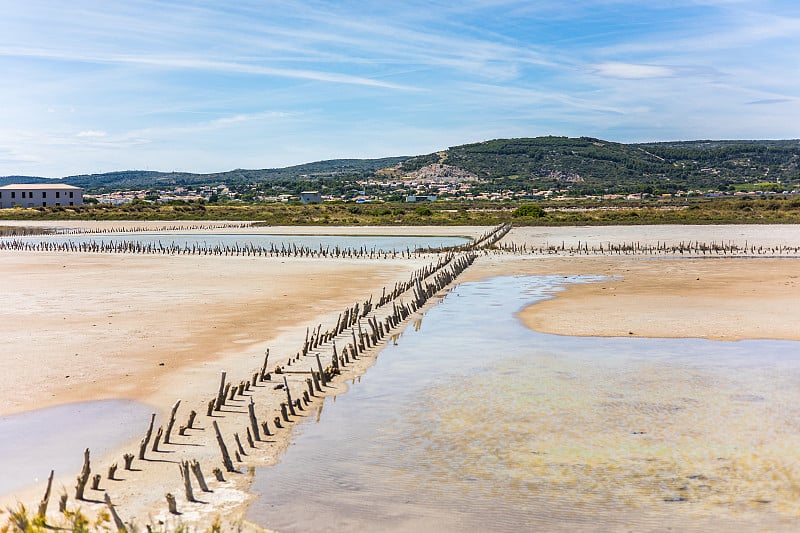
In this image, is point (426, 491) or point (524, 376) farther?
point (524, 376)

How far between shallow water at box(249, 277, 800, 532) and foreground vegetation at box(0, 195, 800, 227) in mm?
65141

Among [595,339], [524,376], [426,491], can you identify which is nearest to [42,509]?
[426,491]

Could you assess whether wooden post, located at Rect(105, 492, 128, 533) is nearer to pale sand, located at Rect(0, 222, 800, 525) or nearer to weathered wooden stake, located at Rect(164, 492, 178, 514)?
pale sand, located at Rect(0, 222, 800, 525)

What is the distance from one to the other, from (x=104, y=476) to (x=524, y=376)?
8.37 metres

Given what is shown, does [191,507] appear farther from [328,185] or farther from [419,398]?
[328,185]

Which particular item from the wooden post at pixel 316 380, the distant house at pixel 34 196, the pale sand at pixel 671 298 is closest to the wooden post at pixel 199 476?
the wooden post at pixel 316 380

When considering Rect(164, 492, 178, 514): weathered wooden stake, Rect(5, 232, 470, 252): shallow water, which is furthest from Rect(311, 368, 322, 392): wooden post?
Rect(5, 232, 470, 252): shallow water

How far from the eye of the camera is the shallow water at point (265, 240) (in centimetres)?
5878

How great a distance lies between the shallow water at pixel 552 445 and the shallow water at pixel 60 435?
2.68 metres

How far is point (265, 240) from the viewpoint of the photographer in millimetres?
64562

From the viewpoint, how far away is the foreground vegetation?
268ft

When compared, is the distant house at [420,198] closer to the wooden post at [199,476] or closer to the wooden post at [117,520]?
the wooden post at [199,476]

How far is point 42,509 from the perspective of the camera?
773cm

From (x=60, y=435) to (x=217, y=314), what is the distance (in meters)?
11.5
